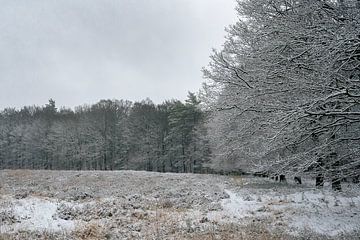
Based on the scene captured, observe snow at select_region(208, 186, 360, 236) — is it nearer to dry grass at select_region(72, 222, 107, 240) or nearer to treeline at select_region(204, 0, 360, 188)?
treeline at select_region(204, 0, 360, 188)

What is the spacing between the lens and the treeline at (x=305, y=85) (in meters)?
7.44

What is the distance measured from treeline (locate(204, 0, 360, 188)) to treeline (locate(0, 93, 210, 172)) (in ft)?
134

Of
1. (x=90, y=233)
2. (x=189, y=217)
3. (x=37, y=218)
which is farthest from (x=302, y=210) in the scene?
(x=37, y=218)

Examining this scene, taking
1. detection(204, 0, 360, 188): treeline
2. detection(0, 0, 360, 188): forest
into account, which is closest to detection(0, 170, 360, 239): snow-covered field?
detection(0, 0, 360, 188): forest

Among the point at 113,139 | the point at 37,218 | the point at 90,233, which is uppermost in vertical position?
the point at 113,139

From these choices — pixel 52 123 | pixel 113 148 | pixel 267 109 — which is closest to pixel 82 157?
pixel 113 148

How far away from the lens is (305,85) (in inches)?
314

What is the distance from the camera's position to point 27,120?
7212 cm

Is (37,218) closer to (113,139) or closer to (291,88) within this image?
(291,88)

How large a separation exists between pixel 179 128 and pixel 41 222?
1822 inches

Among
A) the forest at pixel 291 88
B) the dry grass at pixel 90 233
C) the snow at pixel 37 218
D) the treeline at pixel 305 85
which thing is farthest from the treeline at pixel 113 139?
the dry grass at pixel 90 233

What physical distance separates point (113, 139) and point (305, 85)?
54.9 metres

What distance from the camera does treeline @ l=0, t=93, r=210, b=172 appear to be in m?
56.0

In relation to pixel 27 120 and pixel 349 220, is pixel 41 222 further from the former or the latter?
pixel 27 120
